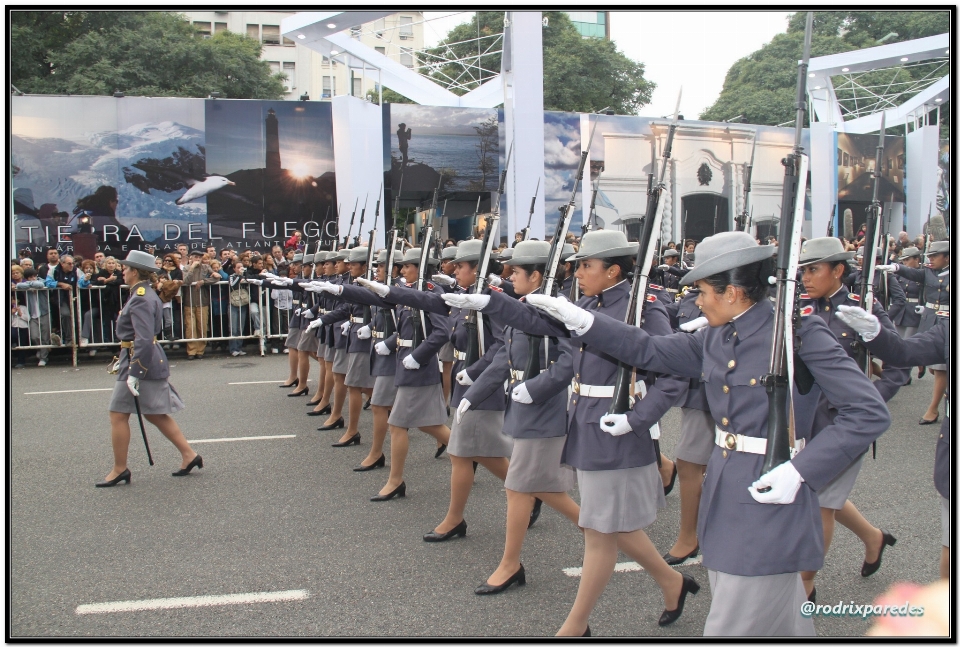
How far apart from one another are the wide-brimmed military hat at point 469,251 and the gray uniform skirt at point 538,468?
5.47 feet

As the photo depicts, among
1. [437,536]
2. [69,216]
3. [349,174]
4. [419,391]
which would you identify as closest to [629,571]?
[437,536]

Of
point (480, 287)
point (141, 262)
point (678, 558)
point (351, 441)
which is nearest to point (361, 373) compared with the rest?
point (351, 441)

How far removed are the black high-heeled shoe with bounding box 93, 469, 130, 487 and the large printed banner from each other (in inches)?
463

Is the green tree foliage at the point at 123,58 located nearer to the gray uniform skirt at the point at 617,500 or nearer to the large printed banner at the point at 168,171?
the large printed banner at the point at 168,171

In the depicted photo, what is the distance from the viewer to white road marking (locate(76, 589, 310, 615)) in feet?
13.2

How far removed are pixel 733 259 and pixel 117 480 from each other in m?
5.34

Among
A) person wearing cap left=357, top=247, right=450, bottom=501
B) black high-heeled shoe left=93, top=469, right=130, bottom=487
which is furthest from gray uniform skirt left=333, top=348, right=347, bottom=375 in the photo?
black high-heeled shoe left=93, top=469, right=130, bottom=487

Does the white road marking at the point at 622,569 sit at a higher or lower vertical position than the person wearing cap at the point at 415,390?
lower

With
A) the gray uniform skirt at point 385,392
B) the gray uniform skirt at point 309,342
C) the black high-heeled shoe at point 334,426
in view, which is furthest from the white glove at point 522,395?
the gray uniform skirt at point 309,342

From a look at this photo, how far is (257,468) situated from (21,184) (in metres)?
14.7

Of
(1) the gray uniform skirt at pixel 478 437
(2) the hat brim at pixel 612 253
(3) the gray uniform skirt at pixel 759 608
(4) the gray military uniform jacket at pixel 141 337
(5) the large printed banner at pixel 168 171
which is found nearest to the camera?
(3) the gray uniform skirt at pixel 759 608

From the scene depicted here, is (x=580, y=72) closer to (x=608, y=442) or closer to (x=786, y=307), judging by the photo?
(x=608, y=442)

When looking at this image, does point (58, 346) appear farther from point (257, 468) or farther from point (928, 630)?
point (928, 630)

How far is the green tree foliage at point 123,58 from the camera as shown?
2714 cm
